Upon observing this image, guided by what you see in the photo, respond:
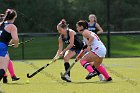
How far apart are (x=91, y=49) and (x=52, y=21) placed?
63.1ft

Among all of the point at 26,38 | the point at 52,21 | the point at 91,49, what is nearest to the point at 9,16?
the point at 91,49

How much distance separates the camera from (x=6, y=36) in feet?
34.4

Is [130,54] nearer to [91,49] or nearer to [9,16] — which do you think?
[91,49]

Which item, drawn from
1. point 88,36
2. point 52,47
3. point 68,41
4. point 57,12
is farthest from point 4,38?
point 57,12

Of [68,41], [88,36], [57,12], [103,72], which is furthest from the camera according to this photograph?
[57,12]

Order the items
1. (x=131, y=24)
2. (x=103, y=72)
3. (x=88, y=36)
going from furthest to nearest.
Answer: (x=131, y=24) < (x=103, y=72) < (x=88, y=36)

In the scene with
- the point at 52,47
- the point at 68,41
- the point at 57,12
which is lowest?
the point at 52,47

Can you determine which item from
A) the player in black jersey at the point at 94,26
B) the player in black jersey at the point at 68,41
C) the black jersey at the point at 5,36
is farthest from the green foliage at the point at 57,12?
the black jersey at the point at 5,36

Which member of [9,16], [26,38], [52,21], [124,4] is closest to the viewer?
[9,16]

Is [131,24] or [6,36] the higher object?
[6,36]

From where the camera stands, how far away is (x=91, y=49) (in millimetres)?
12469

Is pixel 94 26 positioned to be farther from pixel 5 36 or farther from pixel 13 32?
pixel 13 32

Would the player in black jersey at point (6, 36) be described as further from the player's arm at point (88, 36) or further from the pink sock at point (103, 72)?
the pink sock at point (103, 72)

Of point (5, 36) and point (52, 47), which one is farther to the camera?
point (52, 47)
